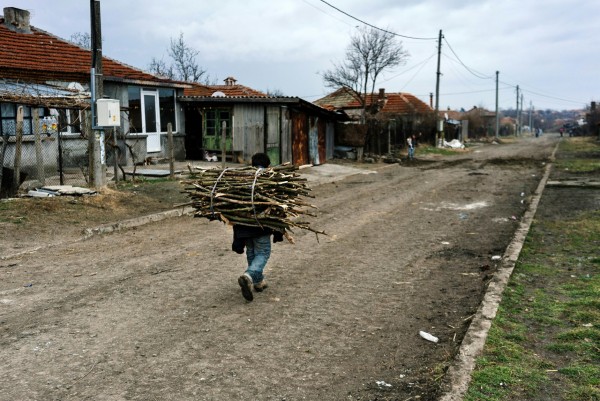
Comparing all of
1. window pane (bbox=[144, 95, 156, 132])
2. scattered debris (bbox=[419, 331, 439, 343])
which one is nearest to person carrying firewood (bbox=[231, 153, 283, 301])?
scattered debris (bbox=[419, 331, 439, 343])

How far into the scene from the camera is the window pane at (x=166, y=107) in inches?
830

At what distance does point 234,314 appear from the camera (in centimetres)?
545

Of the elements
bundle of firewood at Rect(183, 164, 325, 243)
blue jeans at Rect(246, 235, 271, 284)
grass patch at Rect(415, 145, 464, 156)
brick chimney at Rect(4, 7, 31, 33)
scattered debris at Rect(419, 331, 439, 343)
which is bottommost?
scattered debris at Rect(419, 331, 439, 343)

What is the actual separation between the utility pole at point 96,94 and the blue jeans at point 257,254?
7557mm

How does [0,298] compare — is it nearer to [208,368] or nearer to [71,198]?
[208,368]

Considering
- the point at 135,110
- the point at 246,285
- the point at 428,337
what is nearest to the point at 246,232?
the point at 246,285

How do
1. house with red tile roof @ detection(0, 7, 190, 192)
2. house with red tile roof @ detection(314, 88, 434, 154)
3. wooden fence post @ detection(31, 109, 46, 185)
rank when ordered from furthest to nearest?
house with red tile roof @ detection(314, 88, 434, 154) → house with red tile roof @ detection(0, 7, 190, 192) → wooden fence post @ detection(31, 109, 46, 185)

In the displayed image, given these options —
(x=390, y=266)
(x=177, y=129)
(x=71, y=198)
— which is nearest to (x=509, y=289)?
(x=390, y=266)

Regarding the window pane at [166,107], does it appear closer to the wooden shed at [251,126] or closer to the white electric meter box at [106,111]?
the wooden shed at [251,126]

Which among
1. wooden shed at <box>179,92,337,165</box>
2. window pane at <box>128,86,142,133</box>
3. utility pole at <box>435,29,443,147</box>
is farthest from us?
utility pole at <box>435,29,443,147</box>

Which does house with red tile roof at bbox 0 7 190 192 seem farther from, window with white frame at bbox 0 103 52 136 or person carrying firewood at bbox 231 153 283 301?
person carrying firewood at bbox 231 153 283 301

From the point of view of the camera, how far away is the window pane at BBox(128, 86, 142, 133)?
1939 centimetres

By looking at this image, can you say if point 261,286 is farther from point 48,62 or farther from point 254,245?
point 48,62

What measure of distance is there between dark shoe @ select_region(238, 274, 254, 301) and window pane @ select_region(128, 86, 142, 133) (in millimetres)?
15010
